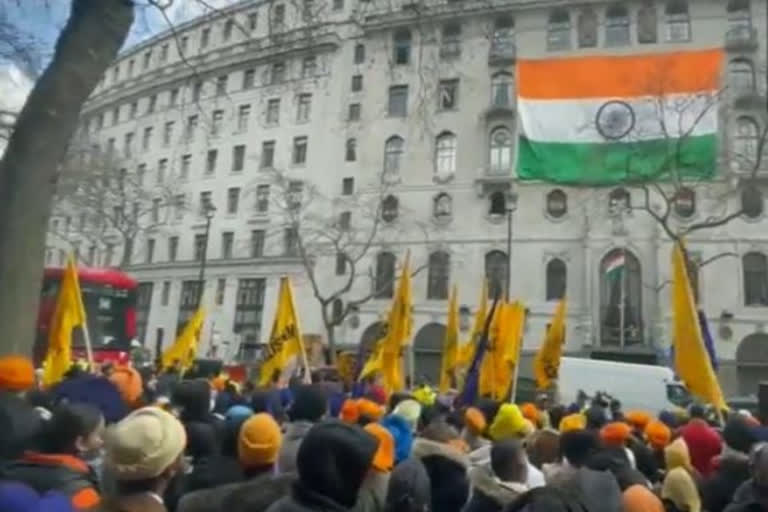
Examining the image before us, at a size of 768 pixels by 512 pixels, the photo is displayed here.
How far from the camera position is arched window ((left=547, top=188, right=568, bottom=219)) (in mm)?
36750

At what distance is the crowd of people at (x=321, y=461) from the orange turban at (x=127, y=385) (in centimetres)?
1

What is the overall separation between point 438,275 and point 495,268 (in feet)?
9.47

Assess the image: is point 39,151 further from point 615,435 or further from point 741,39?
point 741,39

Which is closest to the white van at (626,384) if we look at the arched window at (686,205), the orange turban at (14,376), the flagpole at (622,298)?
the flagpole at (622,298)

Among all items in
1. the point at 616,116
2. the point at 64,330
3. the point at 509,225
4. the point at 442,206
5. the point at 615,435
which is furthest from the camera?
the point at 442,206

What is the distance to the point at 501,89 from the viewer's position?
40031 mm

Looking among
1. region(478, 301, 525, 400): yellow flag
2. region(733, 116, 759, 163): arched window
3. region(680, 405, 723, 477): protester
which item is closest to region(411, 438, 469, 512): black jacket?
region(680, 405, 723, 477): protester

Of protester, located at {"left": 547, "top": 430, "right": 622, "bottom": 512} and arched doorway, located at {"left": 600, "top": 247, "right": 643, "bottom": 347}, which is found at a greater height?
arched doorway, located at {"left": 600, "top": 247, "right": 643, "bottom": 347}

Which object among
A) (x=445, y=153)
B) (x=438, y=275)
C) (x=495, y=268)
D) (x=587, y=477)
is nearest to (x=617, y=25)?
(x=445, y=153)

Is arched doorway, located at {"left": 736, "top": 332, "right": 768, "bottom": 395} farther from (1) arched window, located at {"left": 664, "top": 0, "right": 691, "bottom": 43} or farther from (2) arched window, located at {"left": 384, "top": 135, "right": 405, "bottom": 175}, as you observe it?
(2) arched window, located at {"left": 384, "top": 135, "right": 405, "bottom": 175}

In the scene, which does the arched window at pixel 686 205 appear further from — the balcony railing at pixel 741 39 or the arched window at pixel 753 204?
the balcony railing at pixel 741 39

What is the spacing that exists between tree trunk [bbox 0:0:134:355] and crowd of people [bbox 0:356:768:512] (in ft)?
3.30

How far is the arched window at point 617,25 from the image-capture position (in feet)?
126

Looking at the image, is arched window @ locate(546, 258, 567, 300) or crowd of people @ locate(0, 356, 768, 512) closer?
crowd of people @ locate(0, 356, 768, 512)
